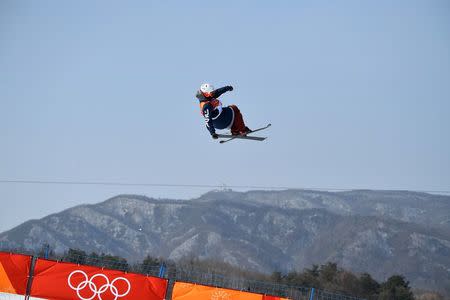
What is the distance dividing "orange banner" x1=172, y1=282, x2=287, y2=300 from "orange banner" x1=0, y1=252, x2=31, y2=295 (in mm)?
3948

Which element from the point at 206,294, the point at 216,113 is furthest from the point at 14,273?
the point at 216,113

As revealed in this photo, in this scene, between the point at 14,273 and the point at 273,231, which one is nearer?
the point at 14,273

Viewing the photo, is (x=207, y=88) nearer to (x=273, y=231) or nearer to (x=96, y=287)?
(x=96, y=287)

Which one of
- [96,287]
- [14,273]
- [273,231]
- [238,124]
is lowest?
[96,287]

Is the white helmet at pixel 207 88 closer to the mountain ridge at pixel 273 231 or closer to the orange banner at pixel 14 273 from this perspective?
the orange banner at pixel 14 273

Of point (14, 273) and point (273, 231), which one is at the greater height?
point (273, 231)

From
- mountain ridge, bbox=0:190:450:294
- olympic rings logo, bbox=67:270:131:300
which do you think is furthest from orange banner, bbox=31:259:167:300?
mountain ridge, bbox=0:190:450:294

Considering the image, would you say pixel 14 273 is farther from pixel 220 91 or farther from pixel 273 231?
pixel 273 231

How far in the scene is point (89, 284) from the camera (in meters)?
19.4

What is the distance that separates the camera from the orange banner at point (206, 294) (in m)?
18.5

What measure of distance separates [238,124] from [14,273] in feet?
23.0

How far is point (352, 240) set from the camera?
403 feet

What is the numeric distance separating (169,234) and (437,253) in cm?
5804

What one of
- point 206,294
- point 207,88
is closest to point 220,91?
point 207,88
